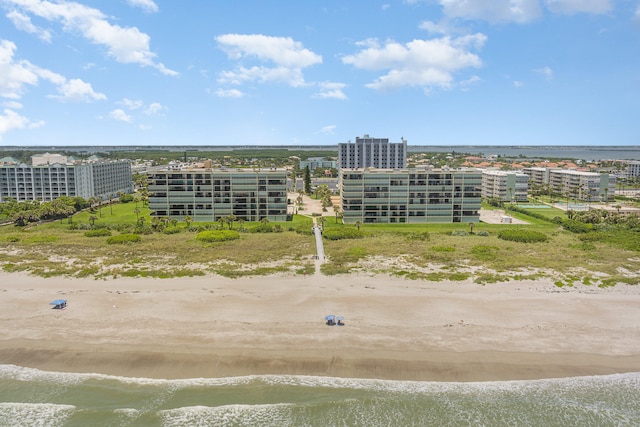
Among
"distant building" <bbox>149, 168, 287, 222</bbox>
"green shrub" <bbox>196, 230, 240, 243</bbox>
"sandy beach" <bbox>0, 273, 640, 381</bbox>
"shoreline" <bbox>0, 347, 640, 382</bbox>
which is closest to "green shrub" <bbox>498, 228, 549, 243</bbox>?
"sandy beach" <bbox>0, 273, 640, 381</bbox>

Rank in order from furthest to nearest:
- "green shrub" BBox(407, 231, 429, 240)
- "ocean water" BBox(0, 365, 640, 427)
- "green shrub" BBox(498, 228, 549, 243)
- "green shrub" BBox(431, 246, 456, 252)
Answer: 1. "green shrub" BBox(407, 231, 429, 240)
2. "green shrub" BBox(498, 228, 549, 243)
3. "green shrub" BBox(431, 246, 456, 252)
4. "ocean water" BBox(0, 365, 640, 427)

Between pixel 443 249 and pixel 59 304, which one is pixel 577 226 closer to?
pixel 443 249

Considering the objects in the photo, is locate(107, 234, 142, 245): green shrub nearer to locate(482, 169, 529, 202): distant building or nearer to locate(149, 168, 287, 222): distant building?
locate(149, 168, 287, 222): distant building

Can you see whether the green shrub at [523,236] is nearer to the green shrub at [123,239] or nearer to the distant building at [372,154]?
the green shrub at [123,239]

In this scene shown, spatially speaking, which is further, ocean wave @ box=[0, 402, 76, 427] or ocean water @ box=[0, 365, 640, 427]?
ocean water @ box=[0, 365, 640, 427]

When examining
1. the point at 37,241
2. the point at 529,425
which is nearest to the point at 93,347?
the point at 529,425

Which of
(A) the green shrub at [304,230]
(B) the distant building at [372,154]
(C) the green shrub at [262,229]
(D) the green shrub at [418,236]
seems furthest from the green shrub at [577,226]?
(B) the distant building at [372,154]
